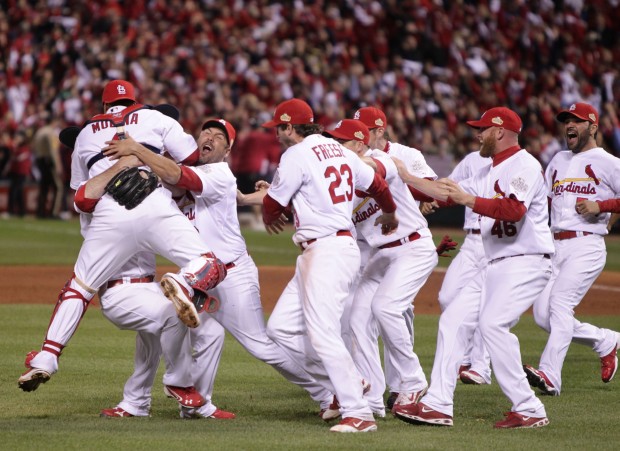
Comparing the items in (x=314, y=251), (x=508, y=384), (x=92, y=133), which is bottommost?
(x=508, y=384)

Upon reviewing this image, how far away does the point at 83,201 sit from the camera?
7.48m

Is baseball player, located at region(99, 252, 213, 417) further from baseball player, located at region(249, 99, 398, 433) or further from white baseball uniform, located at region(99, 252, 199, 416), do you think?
baseball player, located at region(249, 99, 398, 433)

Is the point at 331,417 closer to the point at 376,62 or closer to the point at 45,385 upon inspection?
the point at 45,385

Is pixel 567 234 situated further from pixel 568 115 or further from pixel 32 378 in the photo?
pixel 32 378

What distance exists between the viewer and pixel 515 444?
21.3 feet

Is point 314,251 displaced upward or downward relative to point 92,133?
downward

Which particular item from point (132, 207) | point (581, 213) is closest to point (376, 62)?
point (581, 213)

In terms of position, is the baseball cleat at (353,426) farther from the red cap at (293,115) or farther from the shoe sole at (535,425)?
the red cap at (293,115)

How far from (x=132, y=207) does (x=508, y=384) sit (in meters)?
2.67

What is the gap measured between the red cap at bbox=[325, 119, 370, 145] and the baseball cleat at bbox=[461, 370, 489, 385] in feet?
7.80

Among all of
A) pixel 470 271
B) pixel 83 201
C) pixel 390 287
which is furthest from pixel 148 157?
pixel 470 271

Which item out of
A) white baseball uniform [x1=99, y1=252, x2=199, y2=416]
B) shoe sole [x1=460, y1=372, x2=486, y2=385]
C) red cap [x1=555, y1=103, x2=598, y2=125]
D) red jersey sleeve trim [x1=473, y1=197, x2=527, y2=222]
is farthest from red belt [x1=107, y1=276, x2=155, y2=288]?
red cap [x1=555, y1=103, x2=598, y2=125]

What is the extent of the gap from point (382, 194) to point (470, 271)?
2.26m

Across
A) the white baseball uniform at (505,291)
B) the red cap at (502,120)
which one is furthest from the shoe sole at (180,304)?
the red cap at (502,120)
